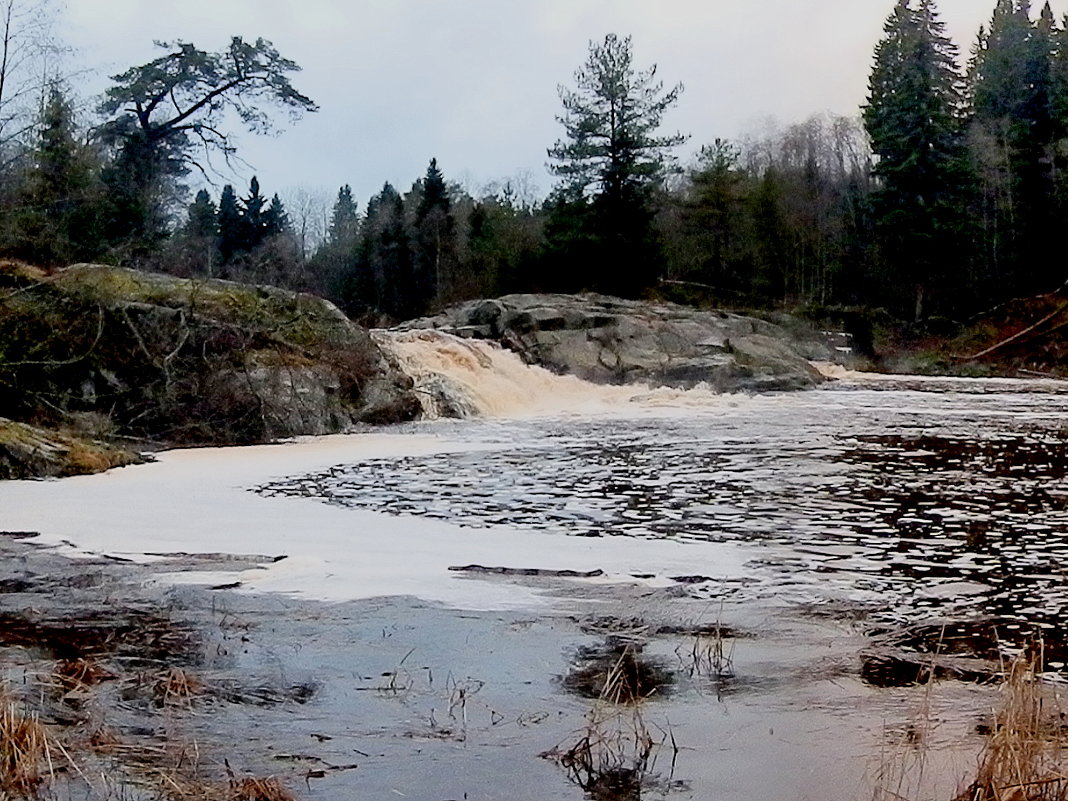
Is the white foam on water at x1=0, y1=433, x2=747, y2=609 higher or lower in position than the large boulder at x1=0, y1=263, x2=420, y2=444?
lower

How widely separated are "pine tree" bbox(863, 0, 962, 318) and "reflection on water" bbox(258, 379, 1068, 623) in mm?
25001

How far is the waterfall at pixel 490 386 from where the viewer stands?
2317 centimetres

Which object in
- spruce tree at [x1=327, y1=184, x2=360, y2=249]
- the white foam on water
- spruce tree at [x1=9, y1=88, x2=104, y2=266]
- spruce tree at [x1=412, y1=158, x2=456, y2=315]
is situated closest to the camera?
the white foam on water

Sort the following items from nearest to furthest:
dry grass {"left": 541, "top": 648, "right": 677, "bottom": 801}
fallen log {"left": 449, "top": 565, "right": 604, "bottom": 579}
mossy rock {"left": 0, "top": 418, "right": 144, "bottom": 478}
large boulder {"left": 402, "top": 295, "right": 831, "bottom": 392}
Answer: dry grass {"left": 541, "top": 648, "right": 677, "bottom": 801}
fallen log {"left": 449, "top": 565, "right": 604, "bottom": 579}
mossy rock {"left": 0, "top": 418, "right": 144, "bottom": 478}
large boulder {"left": 402, "top": 295, "right": 831, "bottom": 392}

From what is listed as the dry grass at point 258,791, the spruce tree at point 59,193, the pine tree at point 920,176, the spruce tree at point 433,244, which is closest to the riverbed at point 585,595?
the dry grass at point 258,791

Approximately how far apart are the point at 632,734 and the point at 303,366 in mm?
15690

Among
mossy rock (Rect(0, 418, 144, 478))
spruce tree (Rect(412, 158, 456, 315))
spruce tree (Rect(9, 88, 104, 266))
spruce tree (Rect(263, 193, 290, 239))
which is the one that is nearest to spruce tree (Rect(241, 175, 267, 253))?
spruce tree (Rect(263, 193, 290, 239))

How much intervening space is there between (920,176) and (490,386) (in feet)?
88.6

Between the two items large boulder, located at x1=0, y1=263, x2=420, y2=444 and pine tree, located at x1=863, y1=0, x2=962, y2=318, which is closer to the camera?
large boulder, located at x1=0, y1=263, x2=420, y2=444

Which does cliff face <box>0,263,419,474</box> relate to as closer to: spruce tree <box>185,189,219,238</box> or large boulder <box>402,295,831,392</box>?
large boulder <box>402,295,831,392</box>

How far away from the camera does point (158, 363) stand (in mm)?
17922

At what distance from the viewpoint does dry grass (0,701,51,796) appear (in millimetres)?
4148

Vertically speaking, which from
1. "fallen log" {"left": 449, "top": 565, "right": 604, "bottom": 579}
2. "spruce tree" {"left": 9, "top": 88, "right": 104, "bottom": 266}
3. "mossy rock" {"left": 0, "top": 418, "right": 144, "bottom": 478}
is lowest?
"fallen log" {"left": 449, "top": 565, "right": 604, "bottom": 579}

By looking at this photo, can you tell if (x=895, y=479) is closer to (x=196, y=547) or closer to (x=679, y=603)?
(x=679, y=603)
